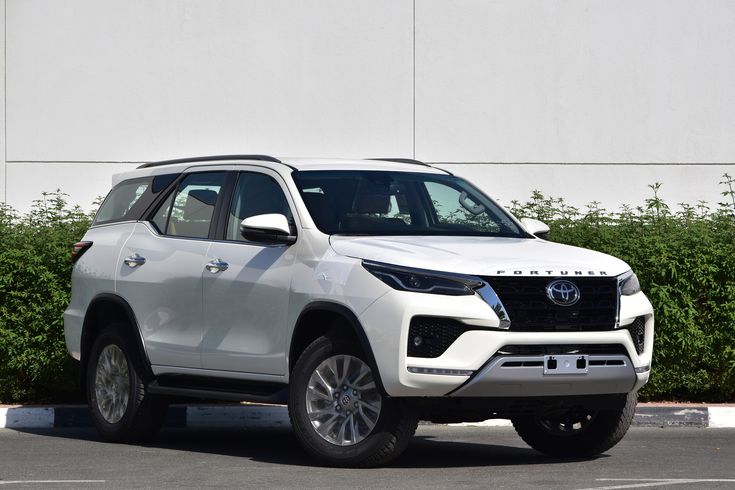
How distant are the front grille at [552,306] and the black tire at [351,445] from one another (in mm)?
856

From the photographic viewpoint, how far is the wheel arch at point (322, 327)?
806 cm

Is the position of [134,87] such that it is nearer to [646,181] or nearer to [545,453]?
[646,181]

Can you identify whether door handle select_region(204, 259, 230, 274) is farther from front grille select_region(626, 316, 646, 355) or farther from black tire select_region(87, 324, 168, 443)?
front grille select_region(626, 316, 646, 355)

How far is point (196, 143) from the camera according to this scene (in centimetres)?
1680

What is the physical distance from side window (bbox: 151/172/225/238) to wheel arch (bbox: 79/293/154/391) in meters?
0.64

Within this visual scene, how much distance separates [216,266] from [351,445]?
1746mm

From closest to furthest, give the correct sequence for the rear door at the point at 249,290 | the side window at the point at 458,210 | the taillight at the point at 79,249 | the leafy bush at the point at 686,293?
the rear door at the point at 249,290
the side window at the point at 458,210
the taillight at the point at 79,249
the leafy bush at the point at 686,293

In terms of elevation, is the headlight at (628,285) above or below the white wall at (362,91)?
below

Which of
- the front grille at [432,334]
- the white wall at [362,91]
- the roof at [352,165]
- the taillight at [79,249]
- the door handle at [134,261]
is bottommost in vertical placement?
the front grille at [432,334]

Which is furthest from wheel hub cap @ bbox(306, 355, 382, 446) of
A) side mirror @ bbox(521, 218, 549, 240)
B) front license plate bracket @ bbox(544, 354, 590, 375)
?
side mirror @ bbox(521, 218, 549, 240)

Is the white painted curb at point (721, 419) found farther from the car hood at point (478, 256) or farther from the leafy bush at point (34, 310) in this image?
the leafy bush at point (34, 310)

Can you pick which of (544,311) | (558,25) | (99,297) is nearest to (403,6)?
(558,25)

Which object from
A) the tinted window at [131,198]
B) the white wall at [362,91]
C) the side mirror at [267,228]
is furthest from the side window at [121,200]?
the white wall at [362,91]

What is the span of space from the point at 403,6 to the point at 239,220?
800 centimetres
